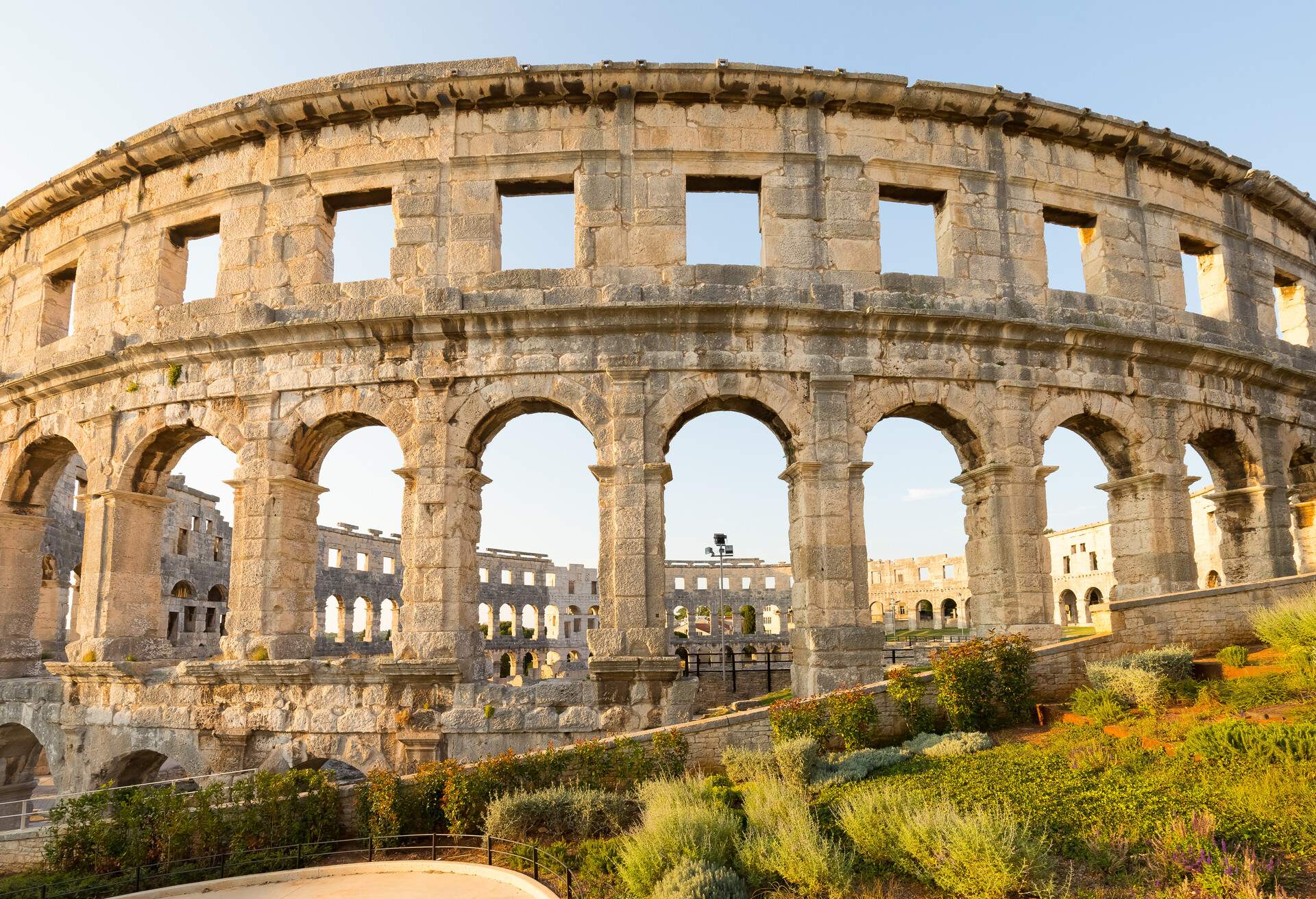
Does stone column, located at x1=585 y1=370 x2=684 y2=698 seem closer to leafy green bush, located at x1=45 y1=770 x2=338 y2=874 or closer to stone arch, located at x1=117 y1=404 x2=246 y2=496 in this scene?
leafy green bush, located at x1=45 y1=770 x2=338 y2=874

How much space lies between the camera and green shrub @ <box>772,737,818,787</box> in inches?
344

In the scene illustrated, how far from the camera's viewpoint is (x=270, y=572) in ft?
41.3

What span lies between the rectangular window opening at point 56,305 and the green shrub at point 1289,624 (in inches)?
842

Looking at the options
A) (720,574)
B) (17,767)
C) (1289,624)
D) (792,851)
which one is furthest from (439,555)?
(720,574)

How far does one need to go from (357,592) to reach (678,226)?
88.4 ft

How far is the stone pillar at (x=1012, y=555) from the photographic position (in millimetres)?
12492

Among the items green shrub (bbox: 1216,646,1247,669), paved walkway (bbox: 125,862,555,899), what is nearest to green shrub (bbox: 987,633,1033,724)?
green shrub (bbox: 1216,646,1247,669)

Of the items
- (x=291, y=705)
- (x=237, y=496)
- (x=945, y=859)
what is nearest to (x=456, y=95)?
(x=237, y=496)

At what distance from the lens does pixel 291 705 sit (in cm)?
1198

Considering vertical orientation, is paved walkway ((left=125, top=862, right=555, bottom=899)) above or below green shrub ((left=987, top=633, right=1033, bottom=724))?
below

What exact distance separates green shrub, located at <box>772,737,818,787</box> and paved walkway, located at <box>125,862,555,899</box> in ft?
9.60

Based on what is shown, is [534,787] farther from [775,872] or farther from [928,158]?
[928,158]

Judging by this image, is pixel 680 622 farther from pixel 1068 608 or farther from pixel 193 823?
pixel 193 823

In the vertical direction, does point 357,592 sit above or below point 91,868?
above
